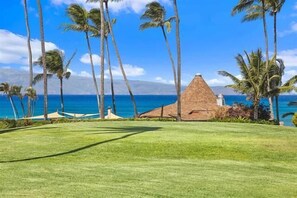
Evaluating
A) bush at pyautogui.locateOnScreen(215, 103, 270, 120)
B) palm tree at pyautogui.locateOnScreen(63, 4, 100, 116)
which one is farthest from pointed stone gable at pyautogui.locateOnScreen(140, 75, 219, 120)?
palm tree at pyautogui.locateOnScreen(63, 4, 100, 116)

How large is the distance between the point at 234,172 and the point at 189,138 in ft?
24.1

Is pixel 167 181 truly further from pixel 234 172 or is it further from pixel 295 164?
pixel 295 164

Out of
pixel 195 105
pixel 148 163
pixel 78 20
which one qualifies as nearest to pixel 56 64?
pixel 78 20

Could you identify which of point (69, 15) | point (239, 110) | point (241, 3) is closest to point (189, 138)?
point (239, 110)

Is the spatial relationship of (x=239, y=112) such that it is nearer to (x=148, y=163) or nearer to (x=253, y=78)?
(x=253, y=78)

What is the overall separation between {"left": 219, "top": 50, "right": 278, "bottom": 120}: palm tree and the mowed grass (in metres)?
12.1

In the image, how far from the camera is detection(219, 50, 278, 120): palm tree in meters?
35.7

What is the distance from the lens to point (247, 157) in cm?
1661

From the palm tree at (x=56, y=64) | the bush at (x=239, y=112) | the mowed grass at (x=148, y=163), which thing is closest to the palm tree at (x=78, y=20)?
the palm tree at (x=56, y=64)

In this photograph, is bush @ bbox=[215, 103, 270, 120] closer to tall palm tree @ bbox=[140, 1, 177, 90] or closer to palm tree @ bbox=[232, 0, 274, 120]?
palm tree @ bbox=[232, 0, 274, 120]

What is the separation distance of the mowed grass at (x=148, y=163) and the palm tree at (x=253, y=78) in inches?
476

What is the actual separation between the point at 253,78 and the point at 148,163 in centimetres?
2483

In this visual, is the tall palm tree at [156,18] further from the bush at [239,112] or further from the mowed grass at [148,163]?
the mowed grass at [148,163]

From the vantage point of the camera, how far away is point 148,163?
14.3m
